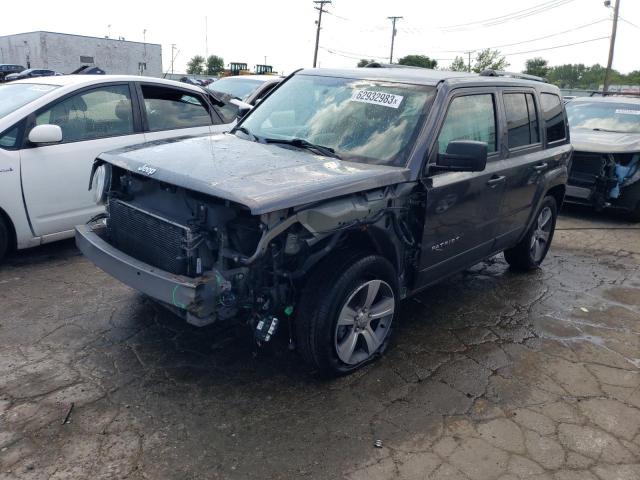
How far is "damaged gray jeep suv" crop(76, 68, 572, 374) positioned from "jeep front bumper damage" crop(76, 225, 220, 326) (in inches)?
0.4

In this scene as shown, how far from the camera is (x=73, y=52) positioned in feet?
169

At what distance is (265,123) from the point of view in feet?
14.6

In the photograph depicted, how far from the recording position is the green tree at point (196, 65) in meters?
84.1

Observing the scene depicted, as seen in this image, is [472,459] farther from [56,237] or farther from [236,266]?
[56,237]

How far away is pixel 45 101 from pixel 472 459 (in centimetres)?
469

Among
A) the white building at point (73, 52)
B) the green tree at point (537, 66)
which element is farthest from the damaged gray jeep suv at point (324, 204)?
the green tree at point (537, 66)

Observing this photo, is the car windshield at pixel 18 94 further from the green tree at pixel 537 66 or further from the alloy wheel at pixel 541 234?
the green tree at pixel 537 66

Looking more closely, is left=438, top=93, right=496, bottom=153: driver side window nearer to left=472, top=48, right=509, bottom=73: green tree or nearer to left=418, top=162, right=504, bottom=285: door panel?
left=418, top=162, right=504, bottom=285: door panel

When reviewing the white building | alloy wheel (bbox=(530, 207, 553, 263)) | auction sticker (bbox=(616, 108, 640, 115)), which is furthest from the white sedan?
the white building

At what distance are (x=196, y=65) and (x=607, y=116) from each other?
82.8 m

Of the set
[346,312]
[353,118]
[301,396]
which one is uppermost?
[353,118]

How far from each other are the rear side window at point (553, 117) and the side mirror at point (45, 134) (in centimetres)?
454

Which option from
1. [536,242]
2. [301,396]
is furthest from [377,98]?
[536,242]

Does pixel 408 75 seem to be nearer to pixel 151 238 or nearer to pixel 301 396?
pixel 151 238
